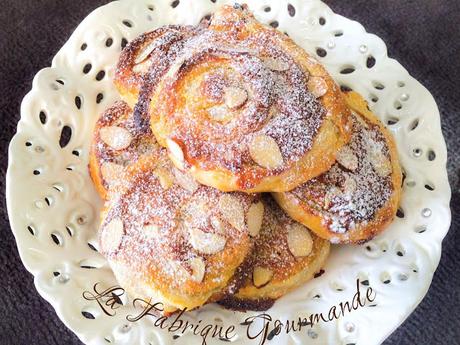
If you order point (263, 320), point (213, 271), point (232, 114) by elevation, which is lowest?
point (263, 320)

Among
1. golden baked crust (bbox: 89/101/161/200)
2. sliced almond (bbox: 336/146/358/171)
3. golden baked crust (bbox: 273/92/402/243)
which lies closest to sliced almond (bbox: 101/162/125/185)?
golden baked crust (bbox: 89/101/161/200)

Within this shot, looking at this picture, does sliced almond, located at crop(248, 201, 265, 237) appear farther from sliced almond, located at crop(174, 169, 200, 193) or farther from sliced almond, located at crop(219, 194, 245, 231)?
sliced almond, located at crop(174, 169, 200, 193)

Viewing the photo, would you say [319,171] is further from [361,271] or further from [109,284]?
[109,284]

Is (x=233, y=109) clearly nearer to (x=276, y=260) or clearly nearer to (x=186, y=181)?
(x=186, y=181)

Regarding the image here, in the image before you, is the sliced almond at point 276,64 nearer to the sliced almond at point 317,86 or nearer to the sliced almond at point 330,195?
the sliced almond at point 317,86

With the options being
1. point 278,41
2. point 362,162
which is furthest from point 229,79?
→ point 362,162

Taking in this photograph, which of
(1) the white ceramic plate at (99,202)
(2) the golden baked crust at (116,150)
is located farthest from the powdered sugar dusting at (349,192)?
(2) the golden baked crust at (116,150)

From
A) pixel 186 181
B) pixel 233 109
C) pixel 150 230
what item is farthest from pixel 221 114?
pixel 150 230
